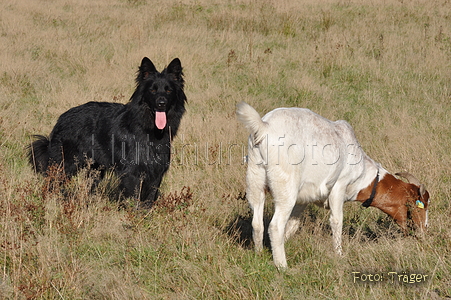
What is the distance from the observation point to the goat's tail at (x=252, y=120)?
357 centimetres

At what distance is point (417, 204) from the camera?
14.4 feet

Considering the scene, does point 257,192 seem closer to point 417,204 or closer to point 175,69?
point 417,204

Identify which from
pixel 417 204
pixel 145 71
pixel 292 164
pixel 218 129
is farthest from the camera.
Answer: pixel 218 129

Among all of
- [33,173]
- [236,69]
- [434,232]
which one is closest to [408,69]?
[236,69]

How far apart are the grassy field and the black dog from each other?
0.39 metres

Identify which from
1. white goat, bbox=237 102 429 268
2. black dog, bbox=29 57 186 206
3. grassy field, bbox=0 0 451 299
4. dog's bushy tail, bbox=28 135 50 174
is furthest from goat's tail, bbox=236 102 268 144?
dog's bushy tail, bbox=28 135 50 174

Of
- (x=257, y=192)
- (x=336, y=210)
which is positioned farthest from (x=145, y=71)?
(x=336, y=210)

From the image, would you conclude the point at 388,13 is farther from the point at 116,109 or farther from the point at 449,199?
the point at 116,109

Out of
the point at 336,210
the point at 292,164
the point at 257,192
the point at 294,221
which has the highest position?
the point at 292,164

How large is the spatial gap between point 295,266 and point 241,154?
271 centimetres

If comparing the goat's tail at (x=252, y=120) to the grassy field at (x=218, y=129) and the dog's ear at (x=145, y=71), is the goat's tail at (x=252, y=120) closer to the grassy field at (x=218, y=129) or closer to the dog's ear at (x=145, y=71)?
the grassy field at (x=218, y=129)

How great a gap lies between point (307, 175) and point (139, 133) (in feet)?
7.10

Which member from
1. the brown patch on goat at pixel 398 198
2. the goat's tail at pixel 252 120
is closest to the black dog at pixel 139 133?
the goat's tail at pixel 252 120

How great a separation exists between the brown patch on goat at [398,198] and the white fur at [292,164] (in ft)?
1.36
